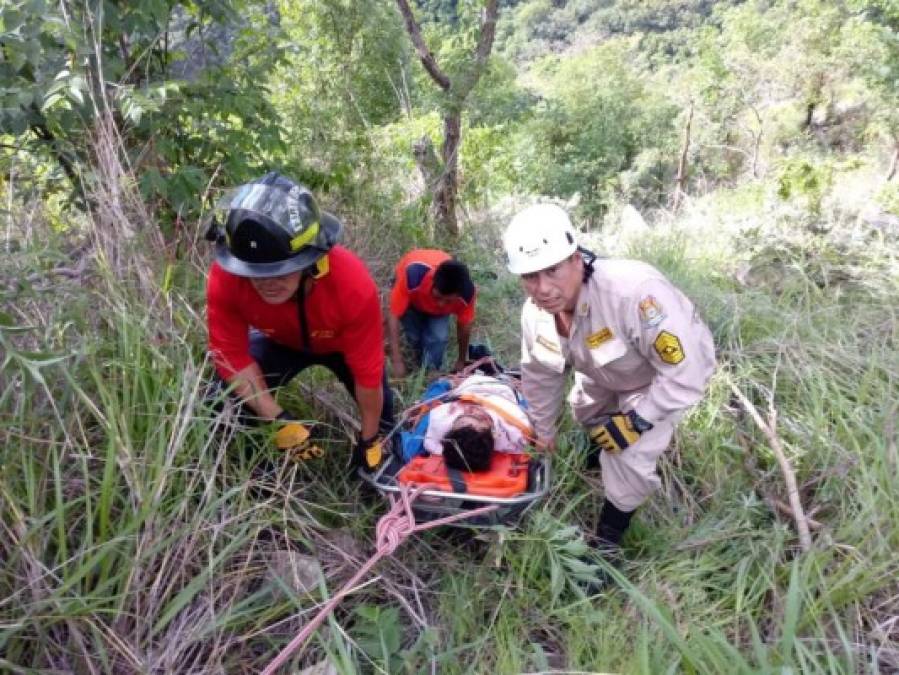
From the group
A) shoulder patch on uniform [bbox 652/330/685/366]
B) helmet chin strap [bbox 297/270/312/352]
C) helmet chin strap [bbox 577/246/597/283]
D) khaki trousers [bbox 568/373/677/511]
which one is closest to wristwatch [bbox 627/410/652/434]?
khaki trousers [bbox 568/373/677/511]

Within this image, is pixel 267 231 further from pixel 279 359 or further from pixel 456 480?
pixel 456 480

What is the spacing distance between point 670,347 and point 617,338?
23 cm

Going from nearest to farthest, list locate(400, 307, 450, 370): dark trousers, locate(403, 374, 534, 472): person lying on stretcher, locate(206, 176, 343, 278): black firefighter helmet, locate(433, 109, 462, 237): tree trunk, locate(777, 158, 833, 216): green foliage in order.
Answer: locate(206, 176, 343, 278): black firefighter helmet < locate(403, 374, 534, 472): person lying on stretcher < locate(400, 307, 450, 370): dark trousers < locate(433, 109, 462, 237): tree trunk < locate(777, 158, 833, 216): green foliage

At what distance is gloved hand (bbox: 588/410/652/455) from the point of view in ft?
7.34

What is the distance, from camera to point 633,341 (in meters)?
2.27

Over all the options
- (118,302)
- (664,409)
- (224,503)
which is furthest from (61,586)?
(664,409)

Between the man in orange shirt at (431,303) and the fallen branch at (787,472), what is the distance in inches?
70.9

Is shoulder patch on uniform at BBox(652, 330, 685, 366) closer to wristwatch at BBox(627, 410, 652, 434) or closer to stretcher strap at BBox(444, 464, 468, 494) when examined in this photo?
wristwatch at BBox(627, 410, 652, 434)

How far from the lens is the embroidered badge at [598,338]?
7.57 ft

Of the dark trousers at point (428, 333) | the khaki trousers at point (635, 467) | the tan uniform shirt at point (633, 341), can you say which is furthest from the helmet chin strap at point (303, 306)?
the dark trousers at point (428, 333)

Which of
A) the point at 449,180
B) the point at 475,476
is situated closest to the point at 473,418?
the point at 475,476

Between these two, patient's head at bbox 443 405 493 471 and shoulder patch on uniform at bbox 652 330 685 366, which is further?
patient's head at bbox 443 405 493 471

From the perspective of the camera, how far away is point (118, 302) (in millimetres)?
1913

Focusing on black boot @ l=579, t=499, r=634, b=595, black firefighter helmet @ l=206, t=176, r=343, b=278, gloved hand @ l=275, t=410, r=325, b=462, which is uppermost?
black firefighter helmet @ l=206, t=176, r=343, b=278
